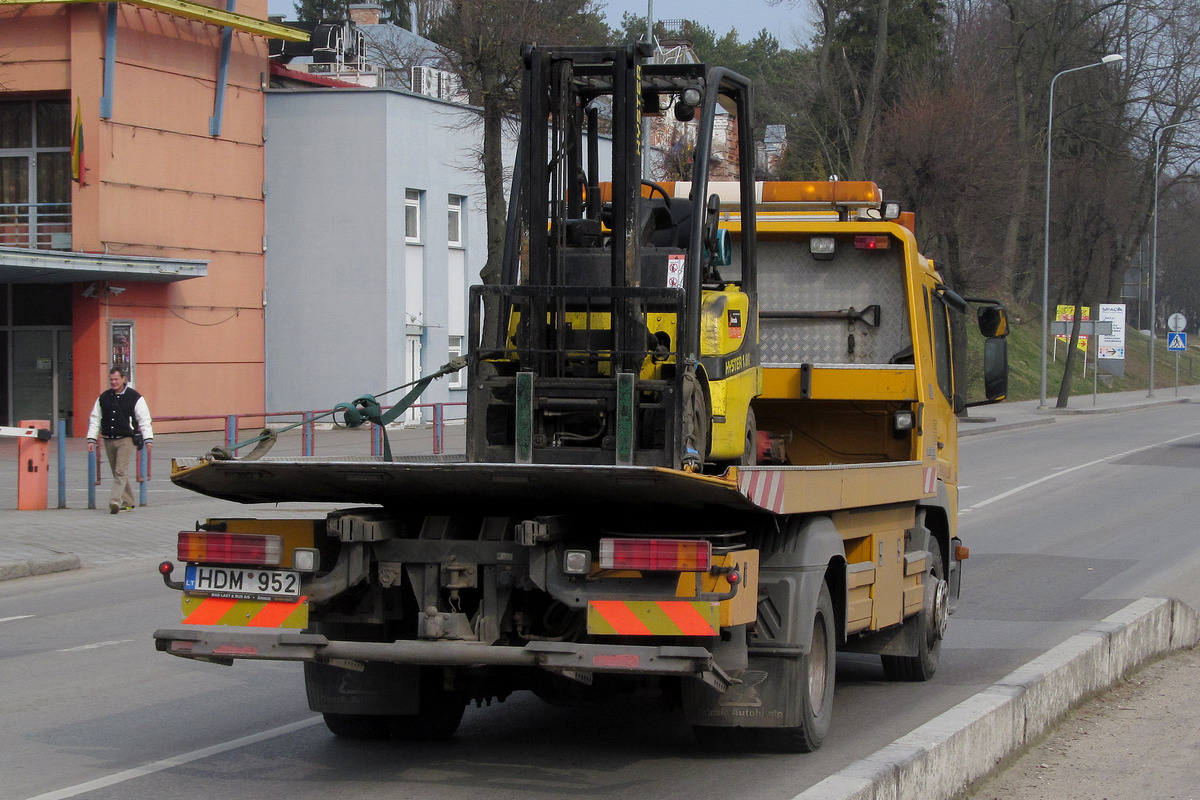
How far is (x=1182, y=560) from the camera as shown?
14773 millimetres

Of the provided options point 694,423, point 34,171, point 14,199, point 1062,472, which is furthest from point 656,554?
point 14,199

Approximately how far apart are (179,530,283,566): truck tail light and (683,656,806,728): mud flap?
6.22ft

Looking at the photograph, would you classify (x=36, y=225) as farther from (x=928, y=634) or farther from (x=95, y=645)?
(x=928, y=634)

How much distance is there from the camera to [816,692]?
266 inches

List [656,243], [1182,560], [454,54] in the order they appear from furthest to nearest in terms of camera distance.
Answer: [454,54] < [1182,560] < [656,243]

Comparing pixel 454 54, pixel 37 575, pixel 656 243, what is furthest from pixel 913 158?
pixel 656 243

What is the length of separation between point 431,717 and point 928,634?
3.29 meters

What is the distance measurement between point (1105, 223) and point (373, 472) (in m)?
49.9

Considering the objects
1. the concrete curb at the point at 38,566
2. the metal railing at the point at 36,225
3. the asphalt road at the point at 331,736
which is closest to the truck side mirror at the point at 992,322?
the asphalt road at the point at 331,736

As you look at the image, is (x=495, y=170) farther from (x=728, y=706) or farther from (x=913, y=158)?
(x=728, y=706)

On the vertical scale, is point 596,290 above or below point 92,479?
above

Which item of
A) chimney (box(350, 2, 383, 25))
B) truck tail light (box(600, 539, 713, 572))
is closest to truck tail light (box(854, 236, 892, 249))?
truck tail light (box(600, 539, 713, 572))

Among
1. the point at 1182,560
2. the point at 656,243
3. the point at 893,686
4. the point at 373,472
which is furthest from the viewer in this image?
the point at 1182,560

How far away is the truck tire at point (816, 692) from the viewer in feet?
21.3
